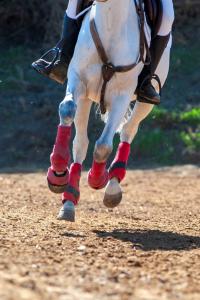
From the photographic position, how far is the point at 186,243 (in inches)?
278

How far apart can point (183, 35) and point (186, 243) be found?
12.7 metres

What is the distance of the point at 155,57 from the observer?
8523mm

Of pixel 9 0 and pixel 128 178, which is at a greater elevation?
pixel 9 0

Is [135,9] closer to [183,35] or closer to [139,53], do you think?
[139,53]

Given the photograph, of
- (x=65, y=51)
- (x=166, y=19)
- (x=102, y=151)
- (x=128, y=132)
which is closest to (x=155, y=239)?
(x=102, y=151)

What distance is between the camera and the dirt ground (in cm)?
477

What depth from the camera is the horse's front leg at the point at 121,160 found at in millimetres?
8148

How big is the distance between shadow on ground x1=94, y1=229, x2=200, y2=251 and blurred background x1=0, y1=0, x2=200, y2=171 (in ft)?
16.1

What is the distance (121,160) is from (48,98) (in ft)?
27.5

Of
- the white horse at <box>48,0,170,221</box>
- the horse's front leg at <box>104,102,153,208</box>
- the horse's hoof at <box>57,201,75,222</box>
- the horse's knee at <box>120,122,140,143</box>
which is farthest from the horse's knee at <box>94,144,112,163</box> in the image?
the horse's knee at <box>120,122,140,143</box>

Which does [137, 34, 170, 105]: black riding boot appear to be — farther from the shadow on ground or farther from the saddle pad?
the shadow on ground

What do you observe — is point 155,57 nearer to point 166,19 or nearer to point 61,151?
point 166,19

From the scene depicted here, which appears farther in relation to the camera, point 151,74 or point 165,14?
point 165,14

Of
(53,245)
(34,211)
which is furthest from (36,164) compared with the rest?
(53,245)
